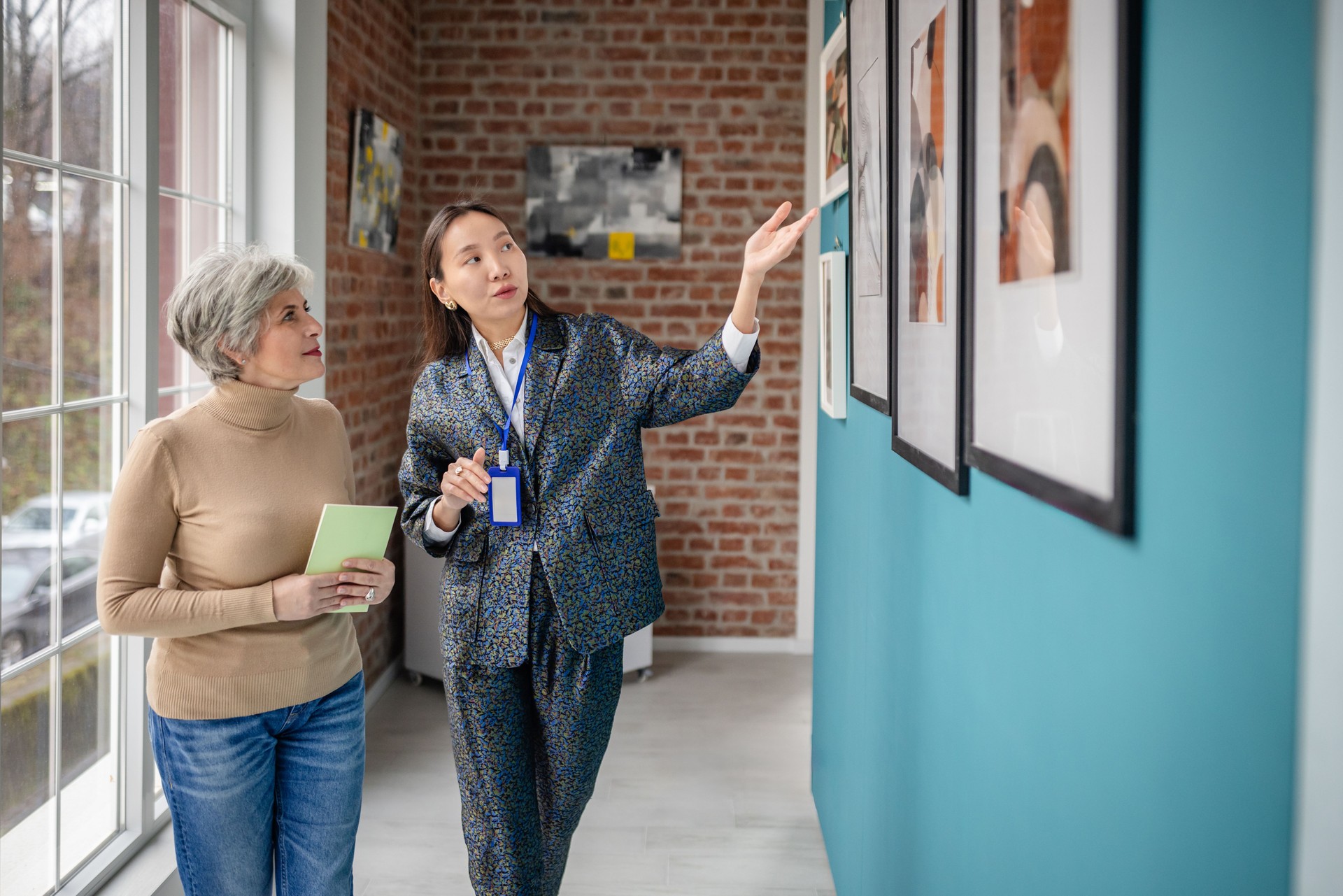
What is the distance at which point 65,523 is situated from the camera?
2172 mm

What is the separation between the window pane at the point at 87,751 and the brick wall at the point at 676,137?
2.67 metres

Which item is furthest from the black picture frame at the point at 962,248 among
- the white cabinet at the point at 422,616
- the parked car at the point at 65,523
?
the white cabinet at the point at 422,616

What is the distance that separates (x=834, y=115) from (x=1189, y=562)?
203cm

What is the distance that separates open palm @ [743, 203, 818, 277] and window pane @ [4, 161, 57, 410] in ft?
4.57

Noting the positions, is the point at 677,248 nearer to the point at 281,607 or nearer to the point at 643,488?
the point at 643,488

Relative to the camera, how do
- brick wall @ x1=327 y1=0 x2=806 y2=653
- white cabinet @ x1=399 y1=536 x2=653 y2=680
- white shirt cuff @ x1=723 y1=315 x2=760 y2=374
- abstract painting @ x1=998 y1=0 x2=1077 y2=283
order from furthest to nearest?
1. brick wall @ x1=327 y1=0 x2=806 y2=653
2. white cabinet @ x1=399 y1=536 x2=653 y2=680
3. white shirt cuff @ x1=723 y1=315 x2=760 y2=374
4. abstract painting @ x1=998 y1=0 x2=1077 y2=283

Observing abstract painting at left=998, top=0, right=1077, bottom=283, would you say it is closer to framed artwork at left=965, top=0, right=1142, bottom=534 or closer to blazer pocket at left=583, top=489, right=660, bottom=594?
framed artwork at left=965, top=0, right=1142, bottom=534

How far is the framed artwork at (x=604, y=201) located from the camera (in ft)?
15.0

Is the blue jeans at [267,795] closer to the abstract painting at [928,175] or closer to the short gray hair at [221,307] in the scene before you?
the short gray hair at [221,307]

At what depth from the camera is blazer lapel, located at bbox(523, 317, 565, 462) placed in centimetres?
201

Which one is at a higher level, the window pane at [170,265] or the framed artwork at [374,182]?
the framed artwork at [374,182]

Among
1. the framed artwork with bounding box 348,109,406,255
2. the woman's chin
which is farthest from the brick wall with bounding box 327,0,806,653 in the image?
the woman's chin

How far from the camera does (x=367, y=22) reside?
12.3 ft

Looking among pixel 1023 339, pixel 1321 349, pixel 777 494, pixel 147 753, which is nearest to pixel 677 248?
pixel 777 494
